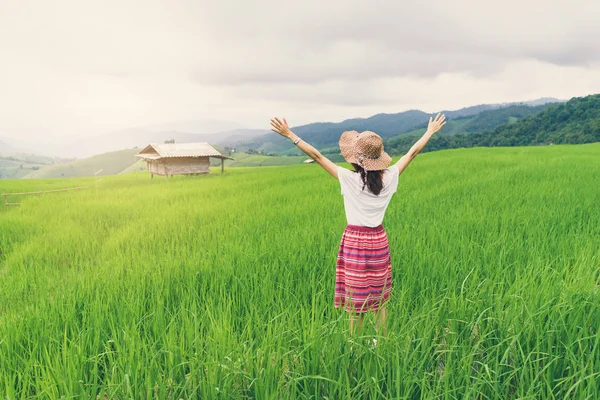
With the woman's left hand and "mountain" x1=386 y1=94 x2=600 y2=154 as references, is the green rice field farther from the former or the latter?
"mountain" x1=386 y1=94 x2=600 y2=154

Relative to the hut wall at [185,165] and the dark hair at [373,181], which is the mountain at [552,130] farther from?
the dark hair at [373,181]

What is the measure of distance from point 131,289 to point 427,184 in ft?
27.9

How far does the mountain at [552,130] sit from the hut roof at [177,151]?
51981mm

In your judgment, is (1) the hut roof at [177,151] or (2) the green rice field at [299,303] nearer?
(2) the green rice field at [299,303]

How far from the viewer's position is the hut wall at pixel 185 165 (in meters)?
25.7

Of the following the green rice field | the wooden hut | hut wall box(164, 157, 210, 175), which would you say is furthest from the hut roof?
the green rice field

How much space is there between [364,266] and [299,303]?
60 centimetres

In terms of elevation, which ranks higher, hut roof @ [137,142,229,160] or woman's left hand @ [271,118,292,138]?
hut roof @ [137,142,229,160]

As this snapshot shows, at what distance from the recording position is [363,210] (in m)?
2.50

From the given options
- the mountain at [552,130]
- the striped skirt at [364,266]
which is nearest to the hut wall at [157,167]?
the striped skirt at [364,266]

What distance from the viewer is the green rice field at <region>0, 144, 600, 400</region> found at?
70.0 inches

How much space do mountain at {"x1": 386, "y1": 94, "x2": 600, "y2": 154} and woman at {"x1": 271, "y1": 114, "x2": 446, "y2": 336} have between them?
72.2m

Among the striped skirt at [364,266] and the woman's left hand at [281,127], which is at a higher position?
the woman's left hand at [281,127]

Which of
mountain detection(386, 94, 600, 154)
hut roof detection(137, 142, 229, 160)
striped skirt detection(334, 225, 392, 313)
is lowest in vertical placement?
striped skirt detection(334, 225, 392, 313)
